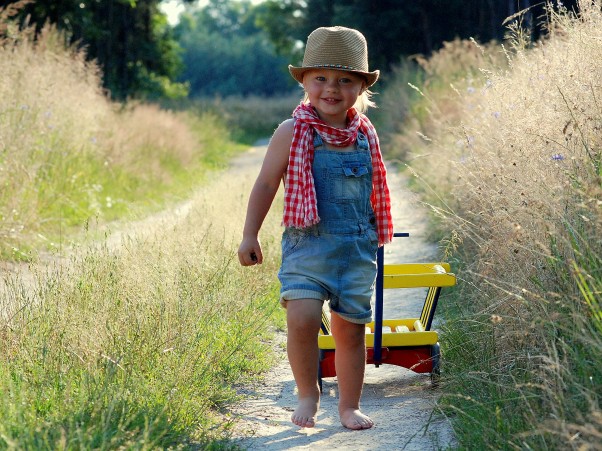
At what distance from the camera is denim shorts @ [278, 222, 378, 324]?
13.2ft

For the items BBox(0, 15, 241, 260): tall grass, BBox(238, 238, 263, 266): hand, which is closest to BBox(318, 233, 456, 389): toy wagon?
BBox(238, 238, 263, 266): hand

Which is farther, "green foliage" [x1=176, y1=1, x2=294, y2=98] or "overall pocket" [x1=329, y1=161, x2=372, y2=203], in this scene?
"green foliage" [x1=176, y1=1, x2=294, y2=98]

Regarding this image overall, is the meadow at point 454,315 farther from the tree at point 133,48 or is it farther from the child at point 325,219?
the tree at point 133,48

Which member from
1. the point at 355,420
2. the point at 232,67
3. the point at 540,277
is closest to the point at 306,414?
the point at 355,420

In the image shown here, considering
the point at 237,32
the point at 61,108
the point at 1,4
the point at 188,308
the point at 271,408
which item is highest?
the point at 237,32

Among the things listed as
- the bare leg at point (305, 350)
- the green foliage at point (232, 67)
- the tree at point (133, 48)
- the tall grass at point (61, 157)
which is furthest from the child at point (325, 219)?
the green foliage at point (232, 67)

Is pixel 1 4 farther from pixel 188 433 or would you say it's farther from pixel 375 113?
pixel 188 433

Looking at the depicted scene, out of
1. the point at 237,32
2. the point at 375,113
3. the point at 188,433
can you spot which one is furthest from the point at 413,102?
A: the point at 237,32

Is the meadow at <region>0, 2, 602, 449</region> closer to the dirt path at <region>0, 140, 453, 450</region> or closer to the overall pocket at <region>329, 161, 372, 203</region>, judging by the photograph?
the dirt path at <region>0, 140, 453, 450</region>

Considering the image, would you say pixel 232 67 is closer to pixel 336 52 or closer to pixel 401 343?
pixel 401 343

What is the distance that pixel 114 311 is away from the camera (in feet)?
15.0

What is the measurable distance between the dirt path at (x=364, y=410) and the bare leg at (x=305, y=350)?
4.6 inches

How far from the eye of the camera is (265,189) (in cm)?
415

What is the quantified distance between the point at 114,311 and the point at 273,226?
3801 millimetres
